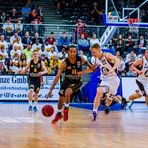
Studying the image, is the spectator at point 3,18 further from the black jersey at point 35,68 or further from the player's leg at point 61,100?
the player's leg at point 61,100

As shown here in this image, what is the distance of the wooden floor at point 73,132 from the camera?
9.30 metres

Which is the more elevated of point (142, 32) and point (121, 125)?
point (142, 32)

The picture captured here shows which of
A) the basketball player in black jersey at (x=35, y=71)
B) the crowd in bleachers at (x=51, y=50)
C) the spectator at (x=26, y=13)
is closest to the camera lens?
the basketball player in black jersey at (x=35, y=71)

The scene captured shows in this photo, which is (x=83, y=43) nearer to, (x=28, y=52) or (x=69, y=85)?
(x=28, y=52)

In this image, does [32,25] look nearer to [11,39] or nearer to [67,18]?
[11,39]

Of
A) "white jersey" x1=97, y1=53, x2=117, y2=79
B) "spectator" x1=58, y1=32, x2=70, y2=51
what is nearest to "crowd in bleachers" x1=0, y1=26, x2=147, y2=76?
"spectator" x1=58, y1=32, x2=70, y2=51

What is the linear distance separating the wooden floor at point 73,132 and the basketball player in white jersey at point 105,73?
0.65 m

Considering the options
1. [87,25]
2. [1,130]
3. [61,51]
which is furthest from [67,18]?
[1,130]

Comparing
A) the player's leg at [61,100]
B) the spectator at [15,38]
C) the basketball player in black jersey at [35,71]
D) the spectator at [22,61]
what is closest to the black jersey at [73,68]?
the player's leg at [61,100]

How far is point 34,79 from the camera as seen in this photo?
57.3 ft

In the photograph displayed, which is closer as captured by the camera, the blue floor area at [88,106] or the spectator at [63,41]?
the blue floor area at [88,106]

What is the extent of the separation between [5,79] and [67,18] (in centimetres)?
913

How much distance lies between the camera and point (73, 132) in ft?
36.5

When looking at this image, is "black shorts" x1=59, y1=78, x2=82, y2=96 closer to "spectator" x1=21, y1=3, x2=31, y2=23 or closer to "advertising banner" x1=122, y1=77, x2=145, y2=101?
"advertising banner" x1=122, y1=77, x2=145, y2=101
